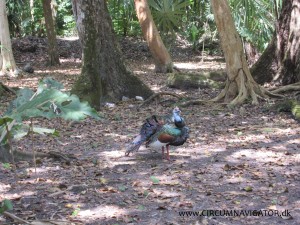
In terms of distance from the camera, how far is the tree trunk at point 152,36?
16781 mm

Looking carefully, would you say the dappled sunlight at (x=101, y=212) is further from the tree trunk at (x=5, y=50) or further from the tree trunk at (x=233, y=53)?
the tree trunk at (x=5, y=50)

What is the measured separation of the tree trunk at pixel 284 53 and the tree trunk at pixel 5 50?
27.4 ft

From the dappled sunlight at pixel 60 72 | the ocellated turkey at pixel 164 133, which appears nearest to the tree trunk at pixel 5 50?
the dappled sunlight at pixel 60 72

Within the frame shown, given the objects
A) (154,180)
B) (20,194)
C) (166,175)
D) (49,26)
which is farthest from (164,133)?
(49,26)

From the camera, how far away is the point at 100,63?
Result: 36.6 feet

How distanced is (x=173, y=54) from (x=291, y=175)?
2078 cm

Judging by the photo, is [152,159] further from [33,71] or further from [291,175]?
[33,71]

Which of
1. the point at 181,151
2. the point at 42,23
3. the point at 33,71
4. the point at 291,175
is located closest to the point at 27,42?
the point at 42,23

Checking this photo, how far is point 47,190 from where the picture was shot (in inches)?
193

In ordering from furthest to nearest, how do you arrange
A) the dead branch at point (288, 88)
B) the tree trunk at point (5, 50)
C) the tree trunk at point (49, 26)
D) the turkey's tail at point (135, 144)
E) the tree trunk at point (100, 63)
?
the tree trunk at point (49, 26)
the tree trunk at point (5, 50)
the dead branch at point (288, 88)
the tree trunk at point (100, 63)
the turkey's tail at point (135, 144)

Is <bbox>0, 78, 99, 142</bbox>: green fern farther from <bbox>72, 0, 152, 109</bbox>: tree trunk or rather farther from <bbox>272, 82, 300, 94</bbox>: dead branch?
<bbox>272, 82, 300, 94</bbox>: dead branch

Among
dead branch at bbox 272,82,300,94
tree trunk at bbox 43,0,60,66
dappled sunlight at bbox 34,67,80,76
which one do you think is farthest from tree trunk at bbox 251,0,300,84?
tree trunk at bbox 43,0,60,66

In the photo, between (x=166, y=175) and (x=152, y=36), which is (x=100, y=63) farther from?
(x=152, y=36)

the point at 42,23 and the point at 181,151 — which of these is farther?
the point at 42,23
